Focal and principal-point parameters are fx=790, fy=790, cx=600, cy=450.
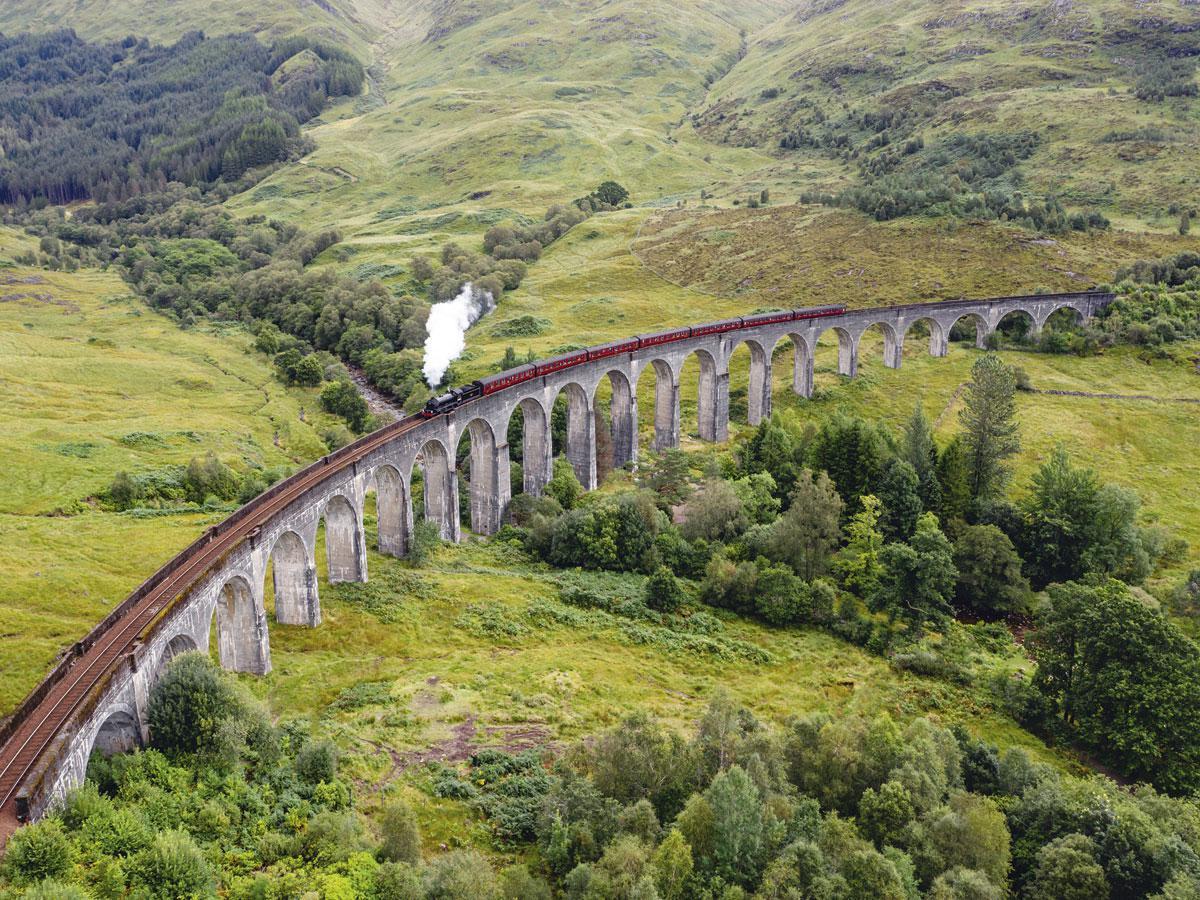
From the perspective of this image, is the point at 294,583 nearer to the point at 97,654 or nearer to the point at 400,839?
the point at 97,654

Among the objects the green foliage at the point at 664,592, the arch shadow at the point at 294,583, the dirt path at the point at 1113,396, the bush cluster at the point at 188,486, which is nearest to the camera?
the arch shadow at the point at 294,583

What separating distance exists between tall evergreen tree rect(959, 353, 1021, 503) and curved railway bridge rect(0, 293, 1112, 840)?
26.6 m

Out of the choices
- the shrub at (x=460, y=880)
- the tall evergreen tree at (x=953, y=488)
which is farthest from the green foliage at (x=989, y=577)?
the shrub at (x=460, y=880)

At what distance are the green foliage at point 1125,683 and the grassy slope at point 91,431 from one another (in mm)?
49912

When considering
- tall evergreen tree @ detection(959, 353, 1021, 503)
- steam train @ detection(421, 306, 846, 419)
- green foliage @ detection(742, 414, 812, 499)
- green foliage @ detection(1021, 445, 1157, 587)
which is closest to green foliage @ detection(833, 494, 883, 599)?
green foliage @ detection(742, 414, 812, 499)

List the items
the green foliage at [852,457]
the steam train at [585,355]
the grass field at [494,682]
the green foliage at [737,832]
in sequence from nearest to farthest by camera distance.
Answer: the green foliage at [737,832] → the grass field at [494,682] → the steam train at [585,355] → the green foliage at [852,457]

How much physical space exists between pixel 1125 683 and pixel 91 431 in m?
80.3

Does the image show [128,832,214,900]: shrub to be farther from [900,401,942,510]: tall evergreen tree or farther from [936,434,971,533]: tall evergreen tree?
[936,434,971,533]: tall evergreen tree

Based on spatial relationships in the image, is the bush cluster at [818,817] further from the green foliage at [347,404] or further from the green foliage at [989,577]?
the green foliage at [347,404]

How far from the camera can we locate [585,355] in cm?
6962

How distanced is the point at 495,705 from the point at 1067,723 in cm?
2901

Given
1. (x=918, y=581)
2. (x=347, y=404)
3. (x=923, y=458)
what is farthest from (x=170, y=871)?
(x=347, y=404)

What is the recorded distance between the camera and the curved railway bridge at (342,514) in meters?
25.9

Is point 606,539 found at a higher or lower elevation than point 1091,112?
lower
